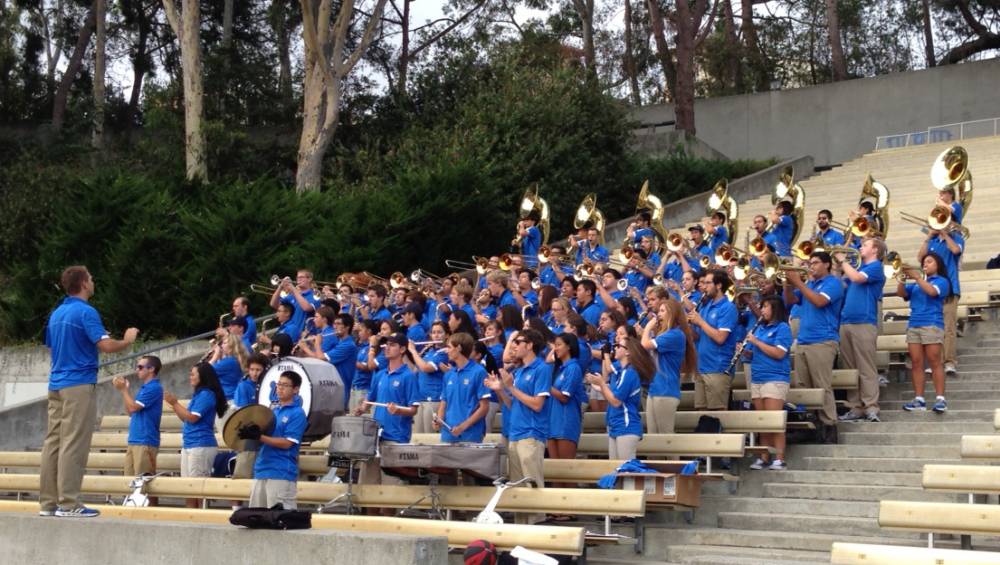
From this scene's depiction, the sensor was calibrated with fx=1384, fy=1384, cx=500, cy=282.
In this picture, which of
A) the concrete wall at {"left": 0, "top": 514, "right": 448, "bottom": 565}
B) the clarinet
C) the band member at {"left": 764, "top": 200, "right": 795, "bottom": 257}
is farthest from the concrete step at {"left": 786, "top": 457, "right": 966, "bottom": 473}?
the band member at {"left": 764, "top": 200, "right": 795, "bottom": 257}

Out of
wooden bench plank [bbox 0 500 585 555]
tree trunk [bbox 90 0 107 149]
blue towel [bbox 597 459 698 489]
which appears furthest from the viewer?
tree trunk [bbox 90 0 107 149]

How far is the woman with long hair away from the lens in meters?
11.7

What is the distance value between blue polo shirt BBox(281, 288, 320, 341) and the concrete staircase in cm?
629

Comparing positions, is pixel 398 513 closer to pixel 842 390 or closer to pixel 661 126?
pixel 842 390

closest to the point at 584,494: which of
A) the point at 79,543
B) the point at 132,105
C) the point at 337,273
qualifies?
the point at 79,543

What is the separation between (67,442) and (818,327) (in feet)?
21.8

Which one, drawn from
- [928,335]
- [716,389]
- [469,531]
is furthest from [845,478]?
[469,531]

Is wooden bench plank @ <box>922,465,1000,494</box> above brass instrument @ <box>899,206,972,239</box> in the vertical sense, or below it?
below

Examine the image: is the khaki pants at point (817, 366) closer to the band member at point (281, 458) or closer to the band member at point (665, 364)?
the band member at point (665, 364)

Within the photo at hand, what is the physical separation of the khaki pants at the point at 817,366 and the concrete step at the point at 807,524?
1755 mm

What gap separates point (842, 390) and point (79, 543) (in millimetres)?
7074

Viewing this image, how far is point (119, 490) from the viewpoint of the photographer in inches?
499

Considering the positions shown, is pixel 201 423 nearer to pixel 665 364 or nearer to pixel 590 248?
pixel 665 364

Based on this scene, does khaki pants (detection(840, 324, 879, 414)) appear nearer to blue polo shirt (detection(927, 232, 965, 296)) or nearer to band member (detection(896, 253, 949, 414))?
band member (detection(896, 253, 949, 414))
